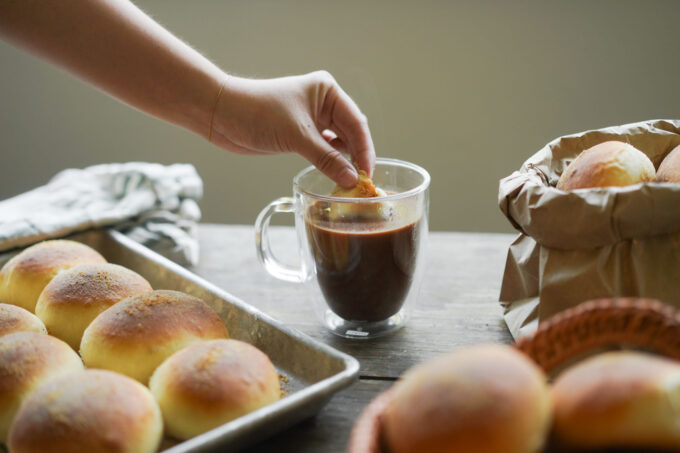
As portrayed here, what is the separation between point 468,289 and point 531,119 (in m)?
1.28

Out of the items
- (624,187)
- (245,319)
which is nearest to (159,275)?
(245,319)

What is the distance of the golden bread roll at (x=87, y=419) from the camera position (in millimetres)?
556

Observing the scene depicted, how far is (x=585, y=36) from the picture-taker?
205cm

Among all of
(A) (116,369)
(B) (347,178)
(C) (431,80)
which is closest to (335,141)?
(B) (347,178)

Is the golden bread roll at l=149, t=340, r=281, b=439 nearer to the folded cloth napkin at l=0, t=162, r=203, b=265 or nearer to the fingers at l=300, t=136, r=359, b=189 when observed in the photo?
the fingers at l=300, t=136, r=359, b=189

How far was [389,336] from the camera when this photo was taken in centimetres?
90

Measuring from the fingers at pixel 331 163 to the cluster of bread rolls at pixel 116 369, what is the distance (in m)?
0.25

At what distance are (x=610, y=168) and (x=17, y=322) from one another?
0.72 m

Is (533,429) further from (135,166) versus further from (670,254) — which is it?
(135,166)

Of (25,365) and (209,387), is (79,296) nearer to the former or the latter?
(25,365)

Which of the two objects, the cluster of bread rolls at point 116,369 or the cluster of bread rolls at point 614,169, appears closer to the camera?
the cluster of bread rolls at point 116,369

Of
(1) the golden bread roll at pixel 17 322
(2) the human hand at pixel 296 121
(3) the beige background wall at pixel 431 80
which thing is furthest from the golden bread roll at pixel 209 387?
(3) the beige background wall at pixel 431 80

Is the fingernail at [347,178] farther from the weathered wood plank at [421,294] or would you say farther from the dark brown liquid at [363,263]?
the weathered wood plank at [421,294]

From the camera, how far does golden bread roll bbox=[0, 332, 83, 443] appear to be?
0.65 m
